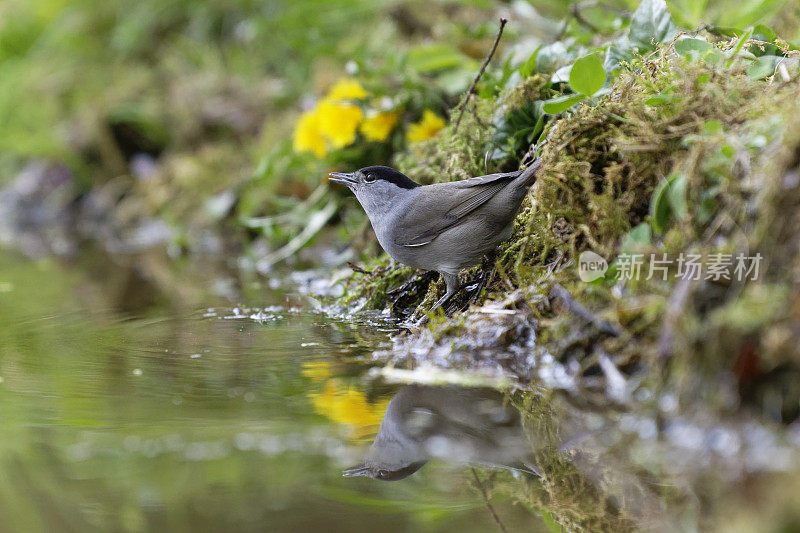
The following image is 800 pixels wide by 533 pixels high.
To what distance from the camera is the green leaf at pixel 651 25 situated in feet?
11.9

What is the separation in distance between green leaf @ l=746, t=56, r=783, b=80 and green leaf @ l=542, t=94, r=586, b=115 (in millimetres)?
618

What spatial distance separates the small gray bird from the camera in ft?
11.0

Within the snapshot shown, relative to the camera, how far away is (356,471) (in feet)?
6.77

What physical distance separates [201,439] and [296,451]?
11.8 inches

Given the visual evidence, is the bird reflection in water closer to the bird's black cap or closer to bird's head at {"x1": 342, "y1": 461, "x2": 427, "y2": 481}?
bird's head at {"x1": 342, "y1": 461, "x2": 427, "y2": 481}

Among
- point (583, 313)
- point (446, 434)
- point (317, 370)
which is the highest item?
point (583, 313)

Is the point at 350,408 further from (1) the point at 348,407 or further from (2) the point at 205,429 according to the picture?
(2) the point at 205,429

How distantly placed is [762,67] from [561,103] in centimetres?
73

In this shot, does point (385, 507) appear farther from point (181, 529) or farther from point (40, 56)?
point (40, 56)

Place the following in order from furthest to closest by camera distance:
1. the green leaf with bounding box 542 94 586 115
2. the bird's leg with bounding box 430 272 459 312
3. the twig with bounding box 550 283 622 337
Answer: the bird's leg with bounding box 430 272 459 312, the green leaf with bounding box 542 94 586 115, the twig with bounding box 550 283 622 337

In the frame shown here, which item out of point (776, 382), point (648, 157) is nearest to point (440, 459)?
point (776, 382)

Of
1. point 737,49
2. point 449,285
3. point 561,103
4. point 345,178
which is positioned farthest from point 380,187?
point 737,49

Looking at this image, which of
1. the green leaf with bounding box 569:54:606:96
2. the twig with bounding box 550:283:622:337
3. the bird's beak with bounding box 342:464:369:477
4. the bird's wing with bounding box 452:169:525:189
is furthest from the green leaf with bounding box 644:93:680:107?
the bird's beak with bounding box 342:464:369:477

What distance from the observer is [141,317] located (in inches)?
166
